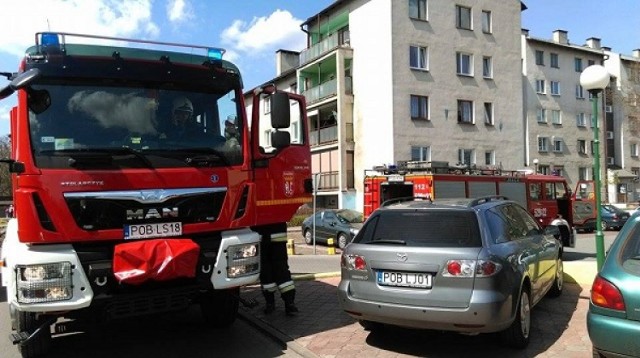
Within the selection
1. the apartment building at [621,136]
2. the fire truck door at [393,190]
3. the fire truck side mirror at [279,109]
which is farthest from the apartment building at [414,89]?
the fire truck side mirror at [279,109]

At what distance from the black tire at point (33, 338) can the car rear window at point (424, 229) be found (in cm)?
330

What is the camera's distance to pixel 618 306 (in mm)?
3990

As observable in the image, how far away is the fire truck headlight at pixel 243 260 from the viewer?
5.64 m

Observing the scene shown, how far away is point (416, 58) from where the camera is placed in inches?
1227

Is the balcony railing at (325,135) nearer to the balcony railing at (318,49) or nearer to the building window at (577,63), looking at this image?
the balcony railing at (318,49)

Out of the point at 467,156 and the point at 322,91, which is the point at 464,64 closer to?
the point at 467,156

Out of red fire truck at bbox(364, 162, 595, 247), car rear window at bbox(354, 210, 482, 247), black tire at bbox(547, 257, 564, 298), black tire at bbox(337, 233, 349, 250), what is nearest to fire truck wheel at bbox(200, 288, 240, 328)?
car rear window at bbox(354, 210, 482, 247)

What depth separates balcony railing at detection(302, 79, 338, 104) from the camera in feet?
110

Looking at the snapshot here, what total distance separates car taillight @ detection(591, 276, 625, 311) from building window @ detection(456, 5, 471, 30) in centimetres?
3085

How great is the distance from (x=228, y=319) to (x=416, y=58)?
26.7 metres

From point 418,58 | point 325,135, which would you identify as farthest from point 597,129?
point 325,135

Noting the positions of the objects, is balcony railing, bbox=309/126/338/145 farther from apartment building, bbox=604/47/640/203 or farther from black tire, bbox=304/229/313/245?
apartment building, bbox=604/47/640/203

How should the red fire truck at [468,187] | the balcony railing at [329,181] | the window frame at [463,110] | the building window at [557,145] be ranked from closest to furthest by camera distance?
the red fire truck at [468,187], the window frame at [463,110], the balcony railing at [329,181], the building window at [557,145]

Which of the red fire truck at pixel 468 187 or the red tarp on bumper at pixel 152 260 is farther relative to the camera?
the red fire truck at pixel 468 187
